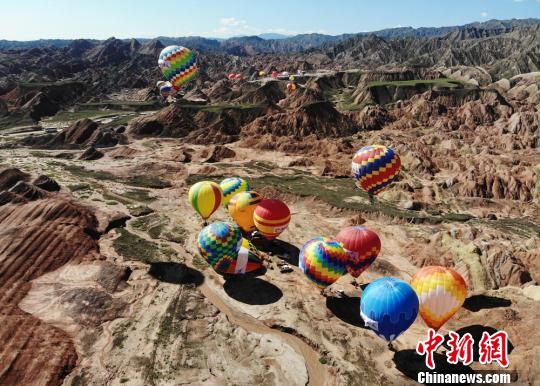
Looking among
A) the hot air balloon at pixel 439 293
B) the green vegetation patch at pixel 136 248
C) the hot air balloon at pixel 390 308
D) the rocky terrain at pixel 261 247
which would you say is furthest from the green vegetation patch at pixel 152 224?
the hot air balloon at pixel 439 293

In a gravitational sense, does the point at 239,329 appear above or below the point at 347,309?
above

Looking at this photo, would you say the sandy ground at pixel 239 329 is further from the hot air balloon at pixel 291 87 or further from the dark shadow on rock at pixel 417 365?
the hot air balloon at pixel 291 87

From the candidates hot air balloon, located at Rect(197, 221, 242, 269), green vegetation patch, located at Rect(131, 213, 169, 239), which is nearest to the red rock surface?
green vegetation patch, located at Rect(131, 213, 169, 239)

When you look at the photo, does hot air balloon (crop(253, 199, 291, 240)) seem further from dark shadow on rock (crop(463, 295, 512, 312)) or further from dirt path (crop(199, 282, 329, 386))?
dark shadow on rock (crop(463, 295, 512, 312))

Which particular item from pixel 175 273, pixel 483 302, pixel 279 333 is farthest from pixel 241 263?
pixel 483 302

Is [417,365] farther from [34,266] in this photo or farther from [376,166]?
[34,266]
